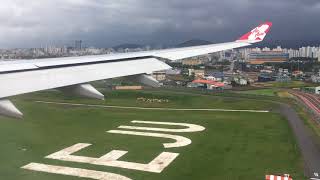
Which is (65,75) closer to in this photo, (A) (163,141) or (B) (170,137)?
(A) (163,141)

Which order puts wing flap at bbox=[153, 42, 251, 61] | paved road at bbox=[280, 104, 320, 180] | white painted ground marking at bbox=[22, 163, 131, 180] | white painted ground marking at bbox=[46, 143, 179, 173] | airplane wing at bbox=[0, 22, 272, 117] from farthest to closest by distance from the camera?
white painted ground marking at bbox=[46, 143, 179, 173] → paved road at bbox=[280, 104, 320, 180] → white painted ground marking at bbox=[22, 163, 131, 180] → wing flap at bbox=[153, 42, 251, 61] → airplane wing at bbox=[0, 22, 272, 117]

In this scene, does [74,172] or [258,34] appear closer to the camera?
[258,34]

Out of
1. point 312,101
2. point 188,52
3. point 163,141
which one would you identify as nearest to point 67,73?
point 188,52

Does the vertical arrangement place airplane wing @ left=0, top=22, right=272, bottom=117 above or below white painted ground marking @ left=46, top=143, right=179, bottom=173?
above

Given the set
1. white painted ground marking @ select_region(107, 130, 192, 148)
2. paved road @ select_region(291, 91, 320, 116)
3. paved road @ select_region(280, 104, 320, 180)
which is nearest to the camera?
paved road @ select_region(280, 104, 320, 180)

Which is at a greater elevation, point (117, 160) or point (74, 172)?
point (117, 160)

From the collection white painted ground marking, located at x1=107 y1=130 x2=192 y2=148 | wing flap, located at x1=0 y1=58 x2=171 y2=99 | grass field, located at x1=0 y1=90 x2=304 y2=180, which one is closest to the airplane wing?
wing flap, located at x1=0 y1=58 x2=171 y2=99

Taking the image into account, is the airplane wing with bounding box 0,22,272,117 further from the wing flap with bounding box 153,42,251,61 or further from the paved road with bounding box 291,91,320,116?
the paved road with bounding box 291,91,320,116
